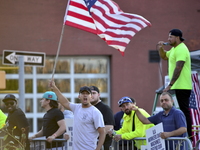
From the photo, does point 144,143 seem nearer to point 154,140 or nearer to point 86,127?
point 154,140

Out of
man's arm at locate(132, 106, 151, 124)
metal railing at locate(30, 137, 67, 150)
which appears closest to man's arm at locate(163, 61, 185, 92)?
man's arm at locate(132, 106, 151, 124)

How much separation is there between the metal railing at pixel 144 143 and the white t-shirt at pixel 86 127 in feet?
3.56

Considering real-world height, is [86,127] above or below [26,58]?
below

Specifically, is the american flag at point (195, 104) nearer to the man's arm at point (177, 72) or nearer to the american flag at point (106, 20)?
the man's arm at point (177, 72)

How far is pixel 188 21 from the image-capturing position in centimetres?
1593

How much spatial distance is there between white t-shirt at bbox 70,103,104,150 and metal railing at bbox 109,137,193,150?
1.08 m

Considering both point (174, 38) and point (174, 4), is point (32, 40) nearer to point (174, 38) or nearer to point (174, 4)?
point (174, 4)

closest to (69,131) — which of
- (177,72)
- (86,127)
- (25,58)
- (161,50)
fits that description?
(86,127)

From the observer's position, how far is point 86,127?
22.9 ft

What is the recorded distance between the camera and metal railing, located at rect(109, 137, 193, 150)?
7236 mm

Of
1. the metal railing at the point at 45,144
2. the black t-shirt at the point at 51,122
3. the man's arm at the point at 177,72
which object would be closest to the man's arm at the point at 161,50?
the man's arm at the point at 177,72

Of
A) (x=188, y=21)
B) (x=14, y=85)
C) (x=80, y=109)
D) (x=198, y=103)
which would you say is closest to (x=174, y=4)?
(x=188, y=21)

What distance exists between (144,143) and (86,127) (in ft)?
4.26

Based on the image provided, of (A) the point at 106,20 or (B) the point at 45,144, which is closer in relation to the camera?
(B) the point at 45,144
